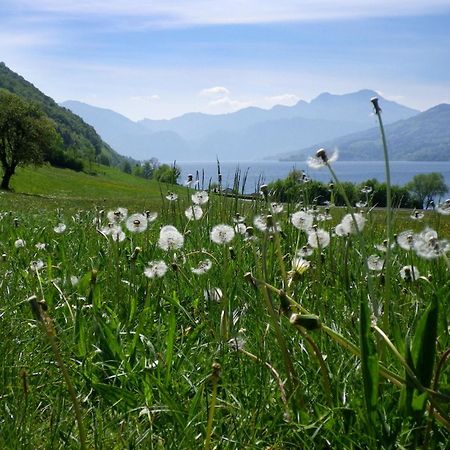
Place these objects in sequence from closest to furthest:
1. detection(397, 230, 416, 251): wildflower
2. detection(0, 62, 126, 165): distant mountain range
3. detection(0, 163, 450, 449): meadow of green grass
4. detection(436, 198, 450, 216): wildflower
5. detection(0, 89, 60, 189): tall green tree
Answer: detection(0, 163, 450, 449): meadow of green grass < detection(436, 198, 450, 216): wildflower < detection(397, 230, 416, 251): wildflower < detection(0, 89, 60, 189): tall green tree < detection(0, 62, 126, 165): distant mountain range

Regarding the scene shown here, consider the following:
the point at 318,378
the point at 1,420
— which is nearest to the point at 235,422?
the point at 318,378

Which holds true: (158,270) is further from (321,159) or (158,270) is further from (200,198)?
(200,198)

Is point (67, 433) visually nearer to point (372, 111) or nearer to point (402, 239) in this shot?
point (372, 111)

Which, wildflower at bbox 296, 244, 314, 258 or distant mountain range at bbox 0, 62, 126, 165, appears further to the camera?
distant mountain range at bbox 0, 62, 126, 165

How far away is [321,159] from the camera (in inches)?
78.7

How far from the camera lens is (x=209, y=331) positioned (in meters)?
3.09

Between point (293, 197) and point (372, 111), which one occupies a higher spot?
point (372, 111)

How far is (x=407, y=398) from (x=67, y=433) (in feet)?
3.59

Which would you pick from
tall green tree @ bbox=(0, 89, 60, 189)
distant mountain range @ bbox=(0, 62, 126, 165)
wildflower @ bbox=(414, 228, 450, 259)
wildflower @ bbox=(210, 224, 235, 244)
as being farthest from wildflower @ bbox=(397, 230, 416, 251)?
distant mountain range @ bbox=(0, 62, 126, 165)

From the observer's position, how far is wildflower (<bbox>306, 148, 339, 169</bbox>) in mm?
1966

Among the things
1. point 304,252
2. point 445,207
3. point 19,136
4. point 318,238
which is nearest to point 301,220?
point 318,238

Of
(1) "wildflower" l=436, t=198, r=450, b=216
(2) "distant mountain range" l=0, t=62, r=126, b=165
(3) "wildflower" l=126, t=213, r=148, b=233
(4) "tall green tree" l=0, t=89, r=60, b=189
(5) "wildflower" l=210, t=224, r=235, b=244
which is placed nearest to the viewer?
(1) "wildflower" l=436, t=198, r=450, b=216

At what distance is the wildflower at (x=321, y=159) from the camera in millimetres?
1966

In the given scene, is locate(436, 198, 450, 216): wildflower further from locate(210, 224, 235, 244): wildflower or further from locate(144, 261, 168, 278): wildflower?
locate(144, 261, 168, 278): wildflower
